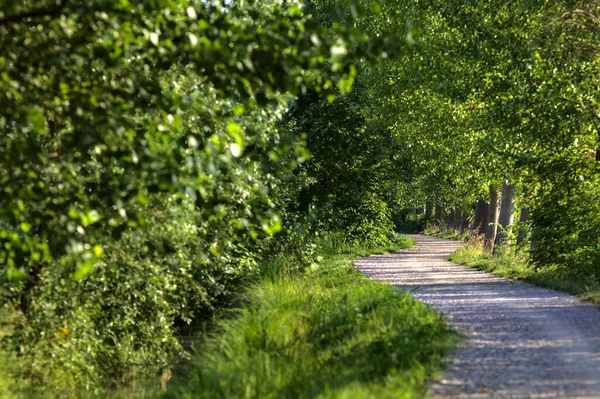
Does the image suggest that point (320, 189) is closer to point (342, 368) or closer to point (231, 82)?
point (342, 368)

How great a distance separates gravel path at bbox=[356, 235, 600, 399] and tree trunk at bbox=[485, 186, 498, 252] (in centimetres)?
967

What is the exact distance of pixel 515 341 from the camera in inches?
394

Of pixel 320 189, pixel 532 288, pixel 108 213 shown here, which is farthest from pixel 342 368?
pixel 320 189

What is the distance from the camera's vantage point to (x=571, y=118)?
16156 millimetres

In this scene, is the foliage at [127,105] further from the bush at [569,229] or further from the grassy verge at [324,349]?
the bush at [569,229]

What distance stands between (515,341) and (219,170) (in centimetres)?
415

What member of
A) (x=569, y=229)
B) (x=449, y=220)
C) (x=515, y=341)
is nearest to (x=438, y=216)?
(x=449, y=220)

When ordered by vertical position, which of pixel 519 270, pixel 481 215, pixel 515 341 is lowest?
pixel 515 341

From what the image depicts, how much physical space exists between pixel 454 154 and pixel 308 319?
576 inches

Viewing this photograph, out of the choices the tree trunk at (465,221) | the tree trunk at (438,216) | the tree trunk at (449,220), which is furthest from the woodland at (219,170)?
the tree trunk at (438,216)

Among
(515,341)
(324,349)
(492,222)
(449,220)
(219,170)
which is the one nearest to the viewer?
(219,170)

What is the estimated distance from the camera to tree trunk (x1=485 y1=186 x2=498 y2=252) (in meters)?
27.8

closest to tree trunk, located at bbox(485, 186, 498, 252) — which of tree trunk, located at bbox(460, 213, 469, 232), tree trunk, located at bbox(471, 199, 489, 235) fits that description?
tree trunk, located at bbox(471, 199, 489, 235)

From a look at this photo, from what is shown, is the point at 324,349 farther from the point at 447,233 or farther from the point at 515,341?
the point at 447,233
